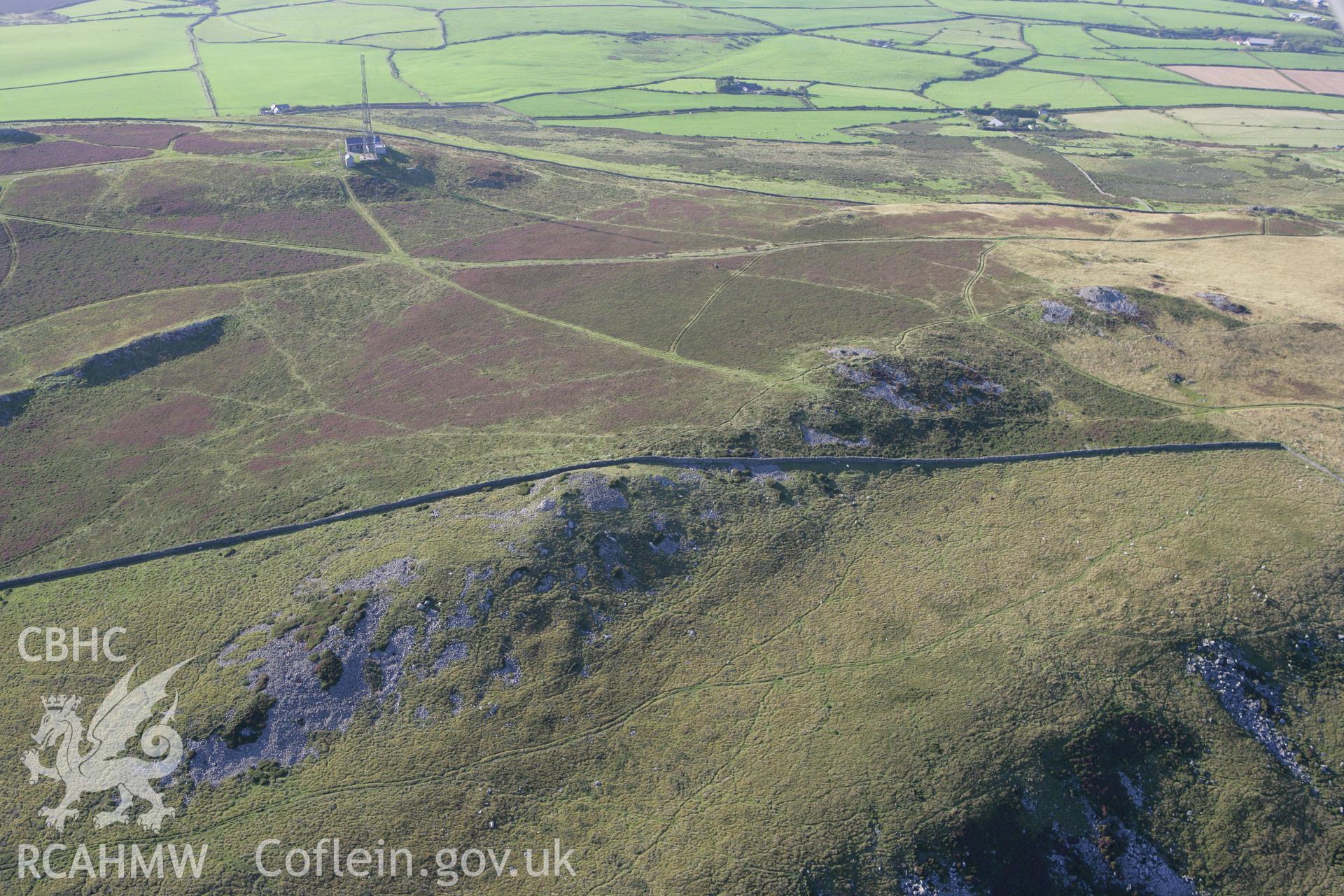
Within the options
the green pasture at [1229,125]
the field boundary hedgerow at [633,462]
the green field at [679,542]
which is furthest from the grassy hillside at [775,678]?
the green pasture at [1229,125]

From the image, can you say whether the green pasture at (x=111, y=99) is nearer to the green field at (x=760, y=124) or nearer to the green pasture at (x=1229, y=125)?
the green field at (x=760, y=124)

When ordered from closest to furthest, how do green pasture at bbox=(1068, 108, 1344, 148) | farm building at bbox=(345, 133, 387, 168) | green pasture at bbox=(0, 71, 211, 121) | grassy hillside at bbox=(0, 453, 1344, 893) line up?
grassy hillside at bbox=(0, 453, 1344, 893)
farm building at bbox=(345, 133, 387, 168)
green pasture at bbox=(0, 71, 211, 121)
green pasture at bbox=(1068, 108, 1344, 148)

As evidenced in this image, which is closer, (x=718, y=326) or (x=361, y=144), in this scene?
(x=718, y=326)

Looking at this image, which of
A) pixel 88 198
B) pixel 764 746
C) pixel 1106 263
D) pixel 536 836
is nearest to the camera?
pixel 536 836

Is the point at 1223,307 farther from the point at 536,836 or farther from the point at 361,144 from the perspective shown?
the point at 361,144

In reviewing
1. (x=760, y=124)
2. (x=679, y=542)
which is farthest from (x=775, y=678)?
(x=760, y=124)

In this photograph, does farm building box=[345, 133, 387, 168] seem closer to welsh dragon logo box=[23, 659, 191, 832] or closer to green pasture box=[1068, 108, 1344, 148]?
welsh dragon logo box=[23, 659, 191, 832]

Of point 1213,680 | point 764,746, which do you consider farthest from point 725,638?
point 1213,680

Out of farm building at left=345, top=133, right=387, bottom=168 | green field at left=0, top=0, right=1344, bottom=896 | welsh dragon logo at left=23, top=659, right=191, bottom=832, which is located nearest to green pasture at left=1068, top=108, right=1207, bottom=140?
green field at left=0, top=0, right=1344, bottom=896
